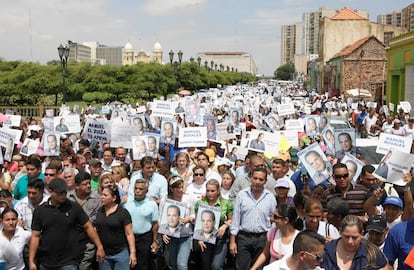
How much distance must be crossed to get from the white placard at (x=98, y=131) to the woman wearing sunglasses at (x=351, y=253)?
750 centimetres

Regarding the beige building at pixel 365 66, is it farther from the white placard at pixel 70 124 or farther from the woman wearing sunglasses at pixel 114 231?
the woman wearing sunglasses at pixel 114 231

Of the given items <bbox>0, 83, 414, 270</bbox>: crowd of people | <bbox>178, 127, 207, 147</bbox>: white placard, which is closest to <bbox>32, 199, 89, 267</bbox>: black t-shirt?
<bbox>0, 83, 414, 270</bbox>: crowd of people

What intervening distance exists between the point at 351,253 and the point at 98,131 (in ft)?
25.8

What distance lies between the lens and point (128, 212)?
18.7 feet

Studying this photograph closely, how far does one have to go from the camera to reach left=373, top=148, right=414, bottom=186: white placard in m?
6.00

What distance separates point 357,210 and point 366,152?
8494mm

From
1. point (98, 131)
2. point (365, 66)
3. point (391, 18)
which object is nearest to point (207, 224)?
point (98, 131)

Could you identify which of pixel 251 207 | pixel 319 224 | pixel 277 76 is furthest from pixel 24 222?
pixel 277 76

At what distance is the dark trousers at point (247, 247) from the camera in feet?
19.2

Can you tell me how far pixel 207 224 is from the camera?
238 inches

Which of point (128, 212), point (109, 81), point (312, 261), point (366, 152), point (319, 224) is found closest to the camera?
point (312, 261)

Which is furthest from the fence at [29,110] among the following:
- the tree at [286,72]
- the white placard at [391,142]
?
the tree at [286,72]

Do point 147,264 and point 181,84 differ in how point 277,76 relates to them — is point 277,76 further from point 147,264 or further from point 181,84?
point 147,264

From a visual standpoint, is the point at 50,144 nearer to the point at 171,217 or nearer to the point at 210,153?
the point at 210,153
